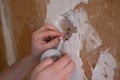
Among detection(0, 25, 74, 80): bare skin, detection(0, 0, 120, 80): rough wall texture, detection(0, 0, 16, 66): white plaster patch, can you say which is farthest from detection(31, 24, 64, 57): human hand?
detection(0, 0, 16, 66): white plaster patch

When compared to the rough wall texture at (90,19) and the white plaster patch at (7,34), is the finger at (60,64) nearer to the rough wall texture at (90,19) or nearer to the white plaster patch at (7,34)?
the rough wall texture at (90,19)

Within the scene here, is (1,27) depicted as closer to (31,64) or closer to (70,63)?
(31,64)

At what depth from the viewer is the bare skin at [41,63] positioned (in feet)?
2.44

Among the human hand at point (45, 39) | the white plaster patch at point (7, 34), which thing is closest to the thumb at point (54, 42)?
the human hand at point (45, 39)

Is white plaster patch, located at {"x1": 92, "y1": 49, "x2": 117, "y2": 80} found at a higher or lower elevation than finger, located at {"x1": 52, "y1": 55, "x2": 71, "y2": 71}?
lower

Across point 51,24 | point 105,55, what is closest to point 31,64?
point 51,24

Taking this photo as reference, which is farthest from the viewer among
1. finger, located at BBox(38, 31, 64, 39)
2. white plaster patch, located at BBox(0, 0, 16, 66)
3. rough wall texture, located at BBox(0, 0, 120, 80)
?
white plaster patch, located at BBox(0, 0, 16, 66)

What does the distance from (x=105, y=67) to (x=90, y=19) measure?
148mm

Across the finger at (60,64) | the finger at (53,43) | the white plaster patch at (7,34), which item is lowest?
the finger at (60,64)

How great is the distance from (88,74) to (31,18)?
1.15 feet

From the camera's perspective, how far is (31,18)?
1.05 meters

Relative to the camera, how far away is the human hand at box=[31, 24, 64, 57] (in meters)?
0.84

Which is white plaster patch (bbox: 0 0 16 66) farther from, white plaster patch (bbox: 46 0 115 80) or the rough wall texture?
white plaster patch (bbox: 46 0 115 80)

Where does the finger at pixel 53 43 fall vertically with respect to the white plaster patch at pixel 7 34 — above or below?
below
